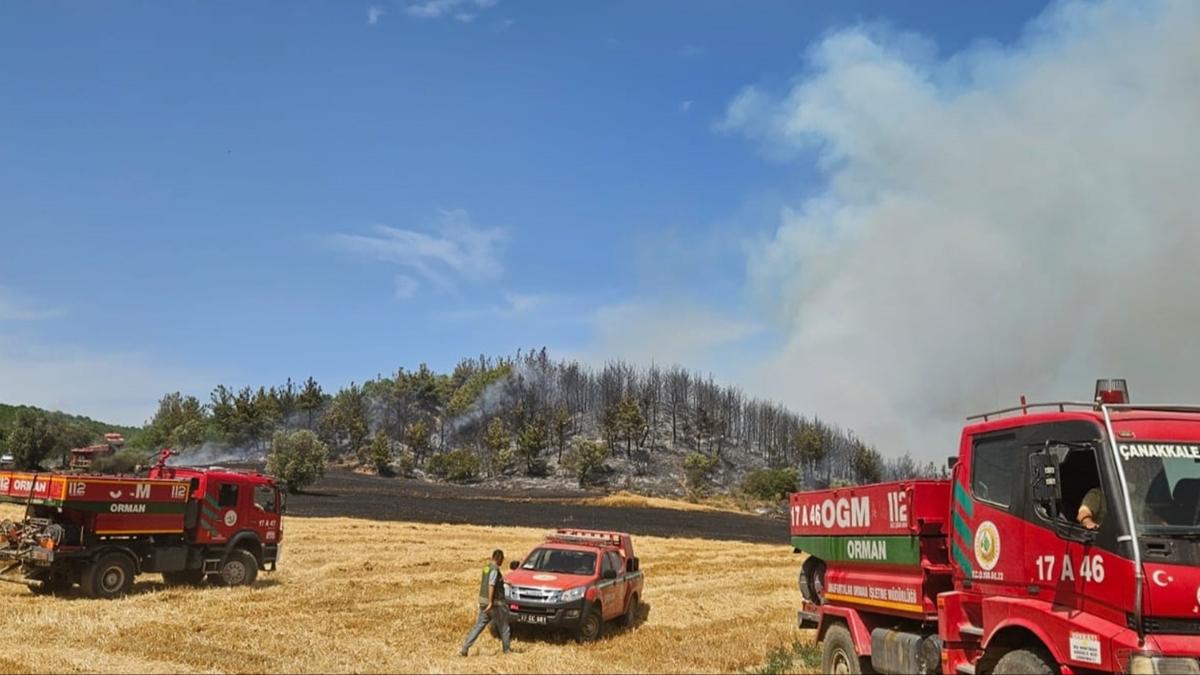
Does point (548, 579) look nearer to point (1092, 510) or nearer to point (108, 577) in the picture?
point (1092, 510)

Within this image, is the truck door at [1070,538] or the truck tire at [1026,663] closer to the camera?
the truck door at [1070,538]

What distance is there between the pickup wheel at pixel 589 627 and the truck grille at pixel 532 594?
756 millimetres

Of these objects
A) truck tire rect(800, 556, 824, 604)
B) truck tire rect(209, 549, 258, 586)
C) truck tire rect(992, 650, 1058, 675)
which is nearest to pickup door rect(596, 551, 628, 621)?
truck tire rect(800, 556, 824, 604)

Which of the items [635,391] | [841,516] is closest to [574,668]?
[841,516]

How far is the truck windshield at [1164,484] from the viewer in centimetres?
782

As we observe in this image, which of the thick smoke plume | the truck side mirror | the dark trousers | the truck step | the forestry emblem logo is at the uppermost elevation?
the thick smoke plume

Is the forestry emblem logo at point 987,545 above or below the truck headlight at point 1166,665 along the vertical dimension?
above

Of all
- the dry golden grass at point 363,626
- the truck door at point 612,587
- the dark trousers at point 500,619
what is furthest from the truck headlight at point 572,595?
the dark trousers at point 500,619

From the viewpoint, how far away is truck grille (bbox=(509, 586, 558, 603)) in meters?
17.0

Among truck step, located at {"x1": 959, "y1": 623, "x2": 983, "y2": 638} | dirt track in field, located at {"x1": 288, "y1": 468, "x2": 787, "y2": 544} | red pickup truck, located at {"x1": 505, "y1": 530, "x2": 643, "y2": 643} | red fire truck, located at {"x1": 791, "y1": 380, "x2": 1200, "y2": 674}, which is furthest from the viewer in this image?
dirt track in field, located at {"x1": 288, "y1": 468, "x2": 787, "y2": 544}

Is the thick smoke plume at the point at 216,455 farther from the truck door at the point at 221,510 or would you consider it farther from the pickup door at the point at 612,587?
the pickup door at the point at 612,587

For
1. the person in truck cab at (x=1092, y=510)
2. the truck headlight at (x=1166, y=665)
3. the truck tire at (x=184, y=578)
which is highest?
the person in truck cab at (x=1092, y=510)

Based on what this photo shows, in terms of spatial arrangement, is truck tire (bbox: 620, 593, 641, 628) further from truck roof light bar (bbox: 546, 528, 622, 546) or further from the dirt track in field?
the dirt track in field

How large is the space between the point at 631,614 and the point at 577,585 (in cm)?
309
